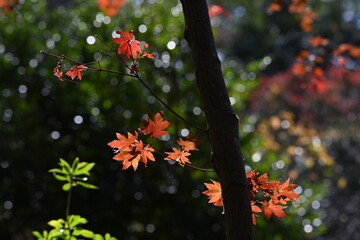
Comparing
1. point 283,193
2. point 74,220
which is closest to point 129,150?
point 283,193

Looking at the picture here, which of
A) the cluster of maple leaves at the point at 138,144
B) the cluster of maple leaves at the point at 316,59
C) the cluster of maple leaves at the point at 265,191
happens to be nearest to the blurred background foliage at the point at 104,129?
the cluster of maple leaves at the point at 316,59

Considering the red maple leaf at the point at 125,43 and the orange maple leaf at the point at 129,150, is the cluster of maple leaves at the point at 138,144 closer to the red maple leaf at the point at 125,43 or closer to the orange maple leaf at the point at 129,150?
the orange maple leaf at the point at 129,150

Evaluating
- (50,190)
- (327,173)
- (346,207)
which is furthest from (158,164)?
(327,173)

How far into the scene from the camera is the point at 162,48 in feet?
14.7

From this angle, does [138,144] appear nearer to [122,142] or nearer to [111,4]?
[122,142]

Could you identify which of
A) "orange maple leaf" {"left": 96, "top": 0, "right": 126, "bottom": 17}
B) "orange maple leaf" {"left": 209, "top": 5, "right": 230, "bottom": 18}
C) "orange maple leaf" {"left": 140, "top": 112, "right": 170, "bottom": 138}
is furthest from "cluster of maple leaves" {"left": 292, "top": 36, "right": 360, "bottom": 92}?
"orange maple leaf" {"left": 140, "top": 112, "right": 170, "bottom": 138}

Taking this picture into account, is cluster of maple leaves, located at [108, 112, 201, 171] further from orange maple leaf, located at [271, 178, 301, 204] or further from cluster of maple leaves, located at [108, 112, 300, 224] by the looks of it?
orange maple leaf, located at [271, 178, 301, 204]

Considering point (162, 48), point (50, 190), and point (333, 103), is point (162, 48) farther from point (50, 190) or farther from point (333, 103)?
point (333, 103)

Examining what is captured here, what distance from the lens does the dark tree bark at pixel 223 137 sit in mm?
Answer: 1224

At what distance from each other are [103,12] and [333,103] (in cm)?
938

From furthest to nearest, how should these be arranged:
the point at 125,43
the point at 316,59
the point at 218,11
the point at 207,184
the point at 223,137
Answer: the point at 218,11 → the point at 316,59 → the point at 125,43 → the point at 207,184 → the point at 223,137

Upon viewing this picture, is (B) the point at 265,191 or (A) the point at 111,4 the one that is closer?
(B) the point at 265,191

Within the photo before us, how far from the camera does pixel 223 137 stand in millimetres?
1237

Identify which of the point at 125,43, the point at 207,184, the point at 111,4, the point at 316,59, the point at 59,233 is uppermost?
the point at 111,4
